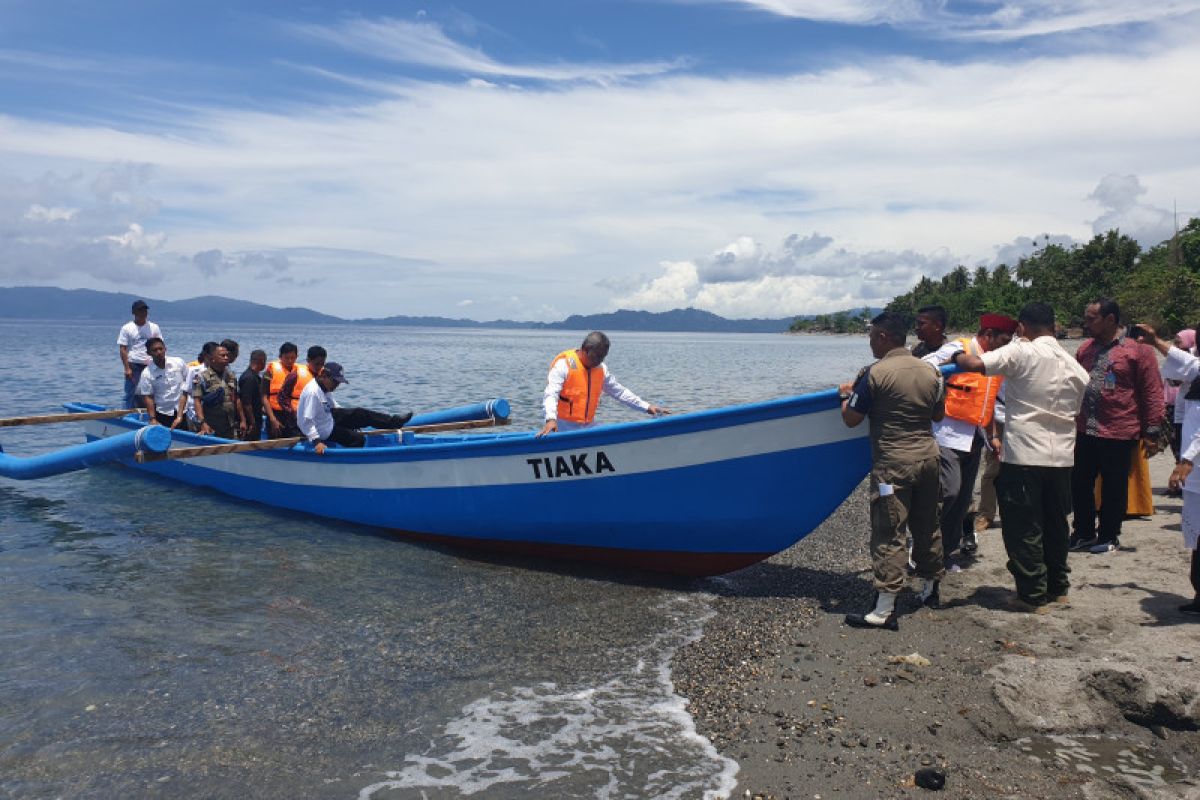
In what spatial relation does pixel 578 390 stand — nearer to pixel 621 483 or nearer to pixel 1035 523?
pixel 621 483

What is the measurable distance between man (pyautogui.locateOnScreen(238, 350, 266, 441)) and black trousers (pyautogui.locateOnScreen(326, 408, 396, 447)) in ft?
4.65

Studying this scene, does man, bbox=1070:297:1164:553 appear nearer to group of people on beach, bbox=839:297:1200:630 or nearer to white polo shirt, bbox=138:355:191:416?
group of people on beach, bbox=839:297:1200:630

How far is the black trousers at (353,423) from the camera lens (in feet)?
31.2

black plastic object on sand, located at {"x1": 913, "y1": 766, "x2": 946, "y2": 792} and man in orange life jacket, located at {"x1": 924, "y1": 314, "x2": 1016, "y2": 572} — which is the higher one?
man in orange life jacket, located at {"x1": 924, "y1": 314, "x2": 1016, "y2": 572}

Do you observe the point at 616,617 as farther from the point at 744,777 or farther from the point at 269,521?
the point at 269,521

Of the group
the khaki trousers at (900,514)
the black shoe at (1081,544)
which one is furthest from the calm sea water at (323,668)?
the black shoe at (1081,544)

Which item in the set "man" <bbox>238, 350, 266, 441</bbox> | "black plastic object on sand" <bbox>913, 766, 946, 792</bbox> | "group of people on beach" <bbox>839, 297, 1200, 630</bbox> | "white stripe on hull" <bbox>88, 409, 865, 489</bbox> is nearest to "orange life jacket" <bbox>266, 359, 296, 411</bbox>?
"man" <bbox>238, 350, 266, 441</bbox>

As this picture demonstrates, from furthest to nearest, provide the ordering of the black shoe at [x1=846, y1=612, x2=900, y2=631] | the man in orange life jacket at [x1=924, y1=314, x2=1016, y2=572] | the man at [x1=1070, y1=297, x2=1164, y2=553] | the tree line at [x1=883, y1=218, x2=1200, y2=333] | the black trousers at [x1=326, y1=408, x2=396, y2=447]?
the tree line at [x1=883, y1=218, x2=1200, y2=333]
the black trousers at [x1=326, y1=408, x2=396, y2=447]
the man at [x1=1070, y1=297, x2=1164, y2=553]
the man in orange life jacket at [x1=924, y1=314, x2=1016, y2=572]
the black shoe at [x1=846, y1=612, x2=900, y2=631]

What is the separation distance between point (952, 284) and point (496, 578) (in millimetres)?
96253

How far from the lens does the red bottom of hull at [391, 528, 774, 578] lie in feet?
22.4

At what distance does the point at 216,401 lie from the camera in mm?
10766

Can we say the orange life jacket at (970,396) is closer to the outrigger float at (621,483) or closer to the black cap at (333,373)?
→ the outrigger float at (621,483)

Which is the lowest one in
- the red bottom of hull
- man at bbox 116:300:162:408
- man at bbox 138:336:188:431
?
the red bottom of hull

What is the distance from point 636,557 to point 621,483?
32.8 inches
